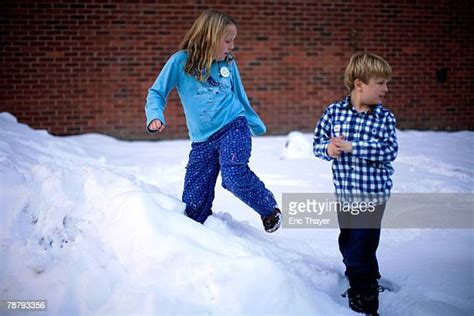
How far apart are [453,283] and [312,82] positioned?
635cm

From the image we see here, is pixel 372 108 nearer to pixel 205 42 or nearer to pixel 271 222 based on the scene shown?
pixel 271 222

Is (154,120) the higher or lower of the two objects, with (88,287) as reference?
higher

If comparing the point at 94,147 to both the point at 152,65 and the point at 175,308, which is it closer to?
the point at 152,65

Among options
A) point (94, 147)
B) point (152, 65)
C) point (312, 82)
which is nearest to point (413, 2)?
point (312, 82)

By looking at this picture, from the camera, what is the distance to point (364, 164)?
108 inches

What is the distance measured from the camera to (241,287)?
7.92ft

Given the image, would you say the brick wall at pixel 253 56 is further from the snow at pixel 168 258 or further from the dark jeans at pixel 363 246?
the dark jeans at pixel 363 246

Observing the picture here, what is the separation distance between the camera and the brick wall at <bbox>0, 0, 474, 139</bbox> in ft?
27.3

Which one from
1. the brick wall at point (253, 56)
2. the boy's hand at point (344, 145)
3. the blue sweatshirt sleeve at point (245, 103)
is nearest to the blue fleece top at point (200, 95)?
the blue sweatshirt sleeve at point (245, 103)

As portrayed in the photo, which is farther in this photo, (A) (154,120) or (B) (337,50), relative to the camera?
(B) (337,50)

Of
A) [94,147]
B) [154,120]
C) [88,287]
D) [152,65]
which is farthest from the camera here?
[152,65]

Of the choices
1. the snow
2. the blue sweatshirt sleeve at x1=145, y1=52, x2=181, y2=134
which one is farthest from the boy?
the blue sweatshirt sleeve at x1=145, y1=52, x2=181, y2=134

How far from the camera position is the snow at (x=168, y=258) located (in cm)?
243

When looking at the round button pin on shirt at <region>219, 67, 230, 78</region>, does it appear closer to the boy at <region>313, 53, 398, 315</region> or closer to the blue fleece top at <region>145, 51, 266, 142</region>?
the blue fleece top at <region>145, 51, 266, 142</region>
